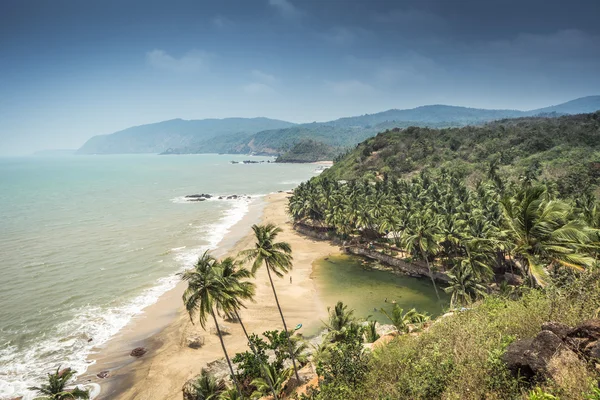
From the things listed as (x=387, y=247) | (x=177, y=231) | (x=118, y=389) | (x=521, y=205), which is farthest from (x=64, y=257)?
(x=521, y=205)

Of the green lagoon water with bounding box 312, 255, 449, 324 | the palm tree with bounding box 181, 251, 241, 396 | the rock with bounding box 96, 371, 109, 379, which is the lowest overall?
the rock with bounding box 96, 371, 109, 379

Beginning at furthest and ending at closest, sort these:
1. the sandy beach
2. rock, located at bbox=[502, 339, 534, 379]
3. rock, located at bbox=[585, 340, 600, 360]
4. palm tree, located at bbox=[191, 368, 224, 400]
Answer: the sandy beach, palm tree, located at bbox=[191, 368, 224, 400], rock, located at bbox=[502, 339, 534, 379], rock, located at bbox=[585, 340, 600, 360]

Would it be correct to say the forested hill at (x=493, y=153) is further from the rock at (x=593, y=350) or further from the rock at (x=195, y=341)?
the rock at (x=195, y=341)

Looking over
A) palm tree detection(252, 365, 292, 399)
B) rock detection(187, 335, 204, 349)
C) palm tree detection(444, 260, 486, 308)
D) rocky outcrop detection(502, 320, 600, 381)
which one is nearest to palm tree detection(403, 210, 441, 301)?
palm tree detection(444, 260, 486, 308)

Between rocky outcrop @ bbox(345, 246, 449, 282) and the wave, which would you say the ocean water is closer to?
the wave

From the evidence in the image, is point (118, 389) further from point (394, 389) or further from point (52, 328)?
point (394, 389)

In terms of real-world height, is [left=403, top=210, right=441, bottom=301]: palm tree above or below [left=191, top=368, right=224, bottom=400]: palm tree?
above
